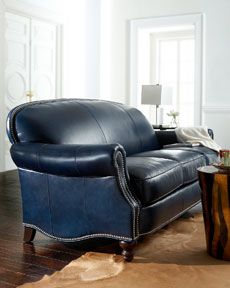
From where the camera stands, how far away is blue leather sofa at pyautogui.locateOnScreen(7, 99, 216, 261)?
7.83 feet

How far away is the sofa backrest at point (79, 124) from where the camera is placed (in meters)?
2.75

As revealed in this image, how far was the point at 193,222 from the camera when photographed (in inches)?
128

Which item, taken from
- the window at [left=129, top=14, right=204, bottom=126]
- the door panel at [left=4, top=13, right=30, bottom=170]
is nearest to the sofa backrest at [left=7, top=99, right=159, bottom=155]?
the door panel at [left=4, top=13, right=30, bottom=170]

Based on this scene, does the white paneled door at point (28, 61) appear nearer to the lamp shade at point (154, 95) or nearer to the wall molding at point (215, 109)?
the lamp shade at point (154, 95)

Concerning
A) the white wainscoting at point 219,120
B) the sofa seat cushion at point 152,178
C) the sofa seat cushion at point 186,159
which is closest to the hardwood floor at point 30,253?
the sofa seat cushion at point 152,178

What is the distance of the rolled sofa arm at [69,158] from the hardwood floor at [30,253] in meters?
0.47

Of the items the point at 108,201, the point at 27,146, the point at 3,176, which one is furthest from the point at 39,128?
the point at 3,176

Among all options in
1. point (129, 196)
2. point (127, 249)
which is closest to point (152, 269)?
point (127, 249)

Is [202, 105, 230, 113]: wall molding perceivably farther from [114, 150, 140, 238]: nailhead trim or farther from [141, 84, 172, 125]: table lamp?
[114, 150, 140, 238]: nailhead trim

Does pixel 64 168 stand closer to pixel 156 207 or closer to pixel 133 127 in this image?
pixel 156 207

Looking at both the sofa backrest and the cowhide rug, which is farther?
the sofa backrest

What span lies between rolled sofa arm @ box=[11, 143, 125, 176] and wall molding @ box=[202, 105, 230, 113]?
427 cm

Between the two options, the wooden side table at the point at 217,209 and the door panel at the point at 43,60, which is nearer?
the wooden side table at the point at 217,209

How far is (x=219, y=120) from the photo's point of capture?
6418 millimetres
